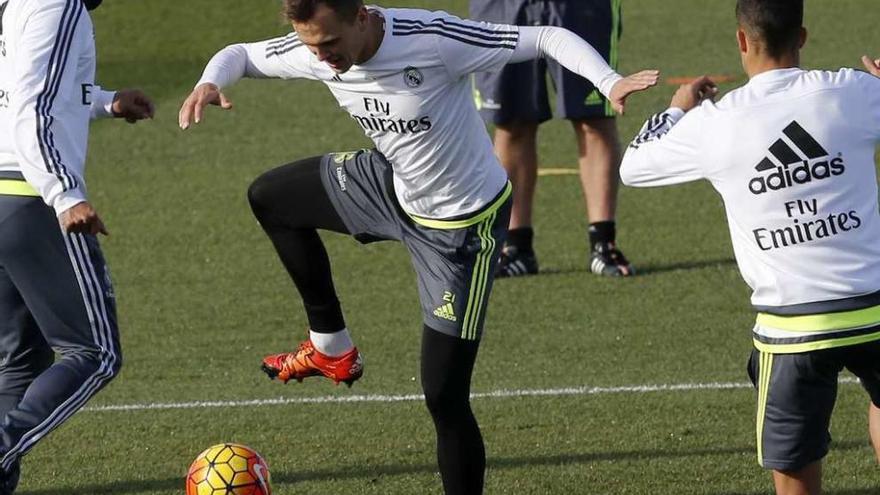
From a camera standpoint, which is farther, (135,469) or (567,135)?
(567,135)

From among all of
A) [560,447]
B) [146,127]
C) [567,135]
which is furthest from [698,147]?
[146,127]

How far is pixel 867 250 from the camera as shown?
18.0ft

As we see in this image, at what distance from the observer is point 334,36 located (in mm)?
6113

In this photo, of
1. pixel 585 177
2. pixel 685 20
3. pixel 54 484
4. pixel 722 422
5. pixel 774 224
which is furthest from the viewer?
pixel 685 20

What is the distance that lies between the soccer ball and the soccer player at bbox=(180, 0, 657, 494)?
70cm

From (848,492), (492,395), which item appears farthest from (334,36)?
(492,395)

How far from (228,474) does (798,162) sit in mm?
2449

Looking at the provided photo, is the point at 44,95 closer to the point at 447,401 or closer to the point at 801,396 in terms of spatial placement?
the point at 447,401

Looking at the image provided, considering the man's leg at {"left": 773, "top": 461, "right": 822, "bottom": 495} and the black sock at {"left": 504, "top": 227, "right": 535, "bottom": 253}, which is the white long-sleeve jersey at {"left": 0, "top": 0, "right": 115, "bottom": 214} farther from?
the black sock at {"left": 504, "top": 227, "right": 535, "bottom": 253}

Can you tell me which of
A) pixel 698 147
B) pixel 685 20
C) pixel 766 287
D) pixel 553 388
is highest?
pixel 698 147

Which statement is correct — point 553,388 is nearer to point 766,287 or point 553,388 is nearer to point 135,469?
point 135,469

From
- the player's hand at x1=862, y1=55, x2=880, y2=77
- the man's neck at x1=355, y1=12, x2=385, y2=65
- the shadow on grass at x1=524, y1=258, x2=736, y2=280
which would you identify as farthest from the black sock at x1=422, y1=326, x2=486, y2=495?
the shadow on grass at x1=524, y1=258, x2=736, y2=280

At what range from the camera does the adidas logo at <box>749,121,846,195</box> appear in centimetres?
538

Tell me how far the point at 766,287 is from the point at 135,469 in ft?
10.1
